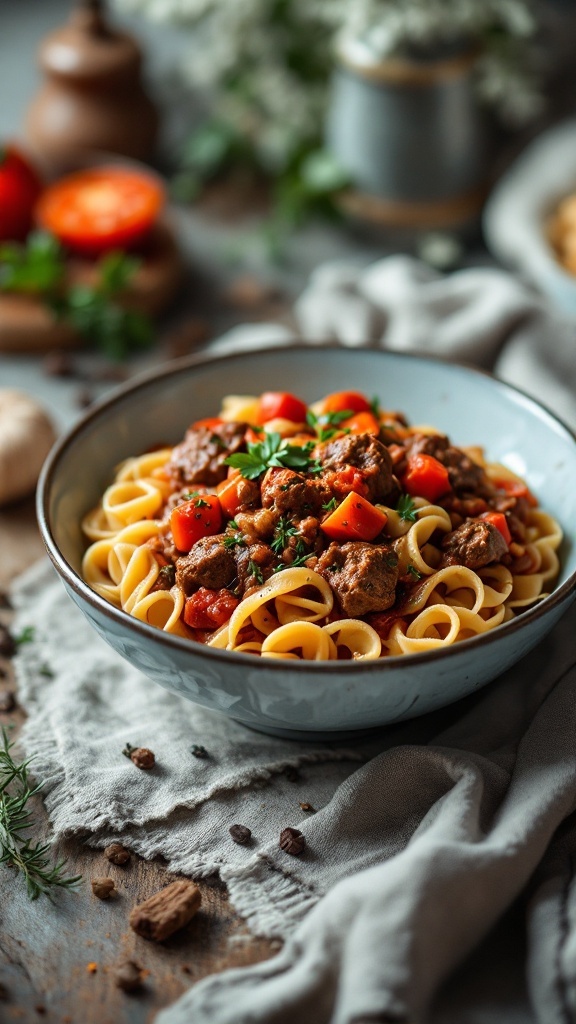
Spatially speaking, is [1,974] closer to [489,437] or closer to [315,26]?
[489,437]

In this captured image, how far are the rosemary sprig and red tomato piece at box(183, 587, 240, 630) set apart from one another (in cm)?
90

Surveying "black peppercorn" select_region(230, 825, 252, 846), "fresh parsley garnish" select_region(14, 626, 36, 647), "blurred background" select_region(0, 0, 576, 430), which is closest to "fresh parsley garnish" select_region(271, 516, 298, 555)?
"black peppercorn" select_region(230, 825, 252, 846)

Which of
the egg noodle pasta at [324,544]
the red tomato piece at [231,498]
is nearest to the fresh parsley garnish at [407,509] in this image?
the egg noodle pasta at [324,544]

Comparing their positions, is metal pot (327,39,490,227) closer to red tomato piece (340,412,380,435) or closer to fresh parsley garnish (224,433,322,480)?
red tomato piece (340,412,380,435)

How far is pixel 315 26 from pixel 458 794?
7.20 m

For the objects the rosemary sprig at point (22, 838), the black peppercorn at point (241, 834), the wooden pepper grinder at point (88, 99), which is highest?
the wooden pepper grinder at point (88, 99)

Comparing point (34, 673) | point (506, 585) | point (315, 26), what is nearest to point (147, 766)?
point (34, 673)

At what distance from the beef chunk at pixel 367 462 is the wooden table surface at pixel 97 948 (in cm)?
175

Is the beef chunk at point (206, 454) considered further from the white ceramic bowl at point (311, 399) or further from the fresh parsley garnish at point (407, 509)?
the fresh parsley garnish at point (407, 509)

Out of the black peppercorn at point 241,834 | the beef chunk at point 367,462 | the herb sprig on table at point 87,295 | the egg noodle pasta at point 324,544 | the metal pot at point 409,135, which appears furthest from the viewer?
the metal pot at point 409,135

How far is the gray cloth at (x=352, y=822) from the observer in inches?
135

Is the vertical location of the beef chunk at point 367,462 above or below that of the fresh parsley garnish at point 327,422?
above

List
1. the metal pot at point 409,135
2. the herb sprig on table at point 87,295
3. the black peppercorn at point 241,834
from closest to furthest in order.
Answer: the black peppercorn at point 241,834 → the herb sprig on table at point 87,295 → the metal pot at point 409,135

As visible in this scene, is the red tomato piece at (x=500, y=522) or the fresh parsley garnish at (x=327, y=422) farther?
the fresh parsley garnish at (x=327, y=422)
